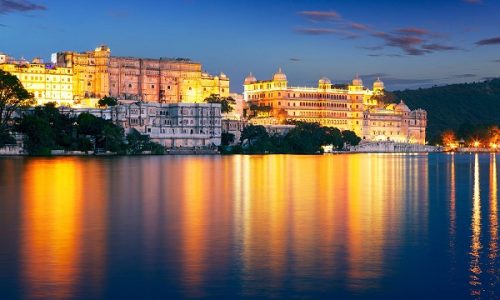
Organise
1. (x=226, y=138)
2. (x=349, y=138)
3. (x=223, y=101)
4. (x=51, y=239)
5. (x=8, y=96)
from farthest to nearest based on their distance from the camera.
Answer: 1. (x=349, y=138)
2. (x=223, y=101)
3. (x=226, y=138)
4. (x=8, y=96)
5. (x=51, y=239)

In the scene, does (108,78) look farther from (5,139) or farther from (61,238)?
(61,238)

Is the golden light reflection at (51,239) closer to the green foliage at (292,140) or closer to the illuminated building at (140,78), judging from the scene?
the green foliage at (292,140)

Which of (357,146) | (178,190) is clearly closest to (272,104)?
(357,146)

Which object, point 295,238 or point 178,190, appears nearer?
point 295,238

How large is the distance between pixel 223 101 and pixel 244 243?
95366 mm

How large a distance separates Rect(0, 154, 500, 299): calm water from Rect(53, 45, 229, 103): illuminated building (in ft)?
232

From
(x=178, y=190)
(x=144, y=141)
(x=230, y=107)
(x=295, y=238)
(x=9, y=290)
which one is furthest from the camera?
(x=230, y=107)

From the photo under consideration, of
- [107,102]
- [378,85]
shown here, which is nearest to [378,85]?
[378,85]

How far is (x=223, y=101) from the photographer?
378 ft

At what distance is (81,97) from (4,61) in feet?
34.3

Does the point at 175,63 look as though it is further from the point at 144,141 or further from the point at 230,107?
the point at 144,141

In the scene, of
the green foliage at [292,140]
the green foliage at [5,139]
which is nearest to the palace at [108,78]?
the green foliage at [292,140]

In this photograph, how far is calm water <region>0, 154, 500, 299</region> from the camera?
1530 centimetres

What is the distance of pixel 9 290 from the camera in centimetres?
1478
